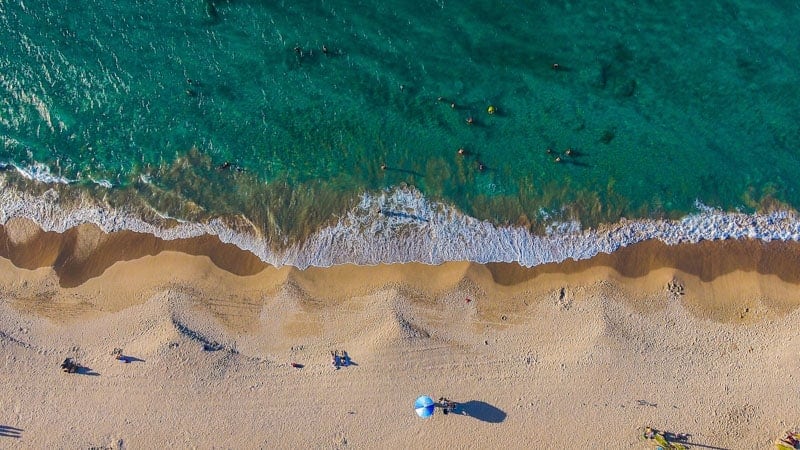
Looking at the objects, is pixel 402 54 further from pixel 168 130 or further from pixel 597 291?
pixel 597 291

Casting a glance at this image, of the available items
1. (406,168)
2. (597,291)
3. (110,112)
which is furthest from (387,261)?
(110,112)

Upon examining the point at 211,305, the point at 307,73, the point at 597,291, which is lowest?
the point at 211,305

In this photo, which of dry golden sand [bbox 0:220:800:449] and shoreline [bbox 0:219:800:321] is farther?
shoreline [bbox 0:219:800:321]

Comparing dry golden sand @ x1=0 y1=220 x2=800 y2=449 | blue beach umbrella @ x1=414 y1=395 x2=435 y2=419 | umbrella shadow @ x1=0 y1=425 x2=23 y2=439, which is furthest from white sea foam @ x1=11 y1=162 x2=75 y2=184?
blue beach umbrella @ x1=414 y1=395 x2=435 y2=419

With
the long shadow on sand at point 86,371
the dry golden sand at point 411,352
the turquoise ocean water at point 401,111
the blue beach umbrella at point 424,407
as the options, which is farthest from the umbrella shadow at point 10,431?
the blue beach umbrella at point 424,407

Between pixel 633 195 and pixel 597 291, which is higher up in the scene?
pixel 633 195

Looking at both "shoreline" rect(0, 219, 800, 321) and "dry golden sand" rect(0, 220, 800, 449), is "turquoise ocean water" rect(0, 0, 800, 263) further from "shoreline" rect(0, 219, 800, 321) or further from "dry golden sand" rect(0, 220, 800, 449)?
"dry golden sand" rect(0, 220, 800, 449)

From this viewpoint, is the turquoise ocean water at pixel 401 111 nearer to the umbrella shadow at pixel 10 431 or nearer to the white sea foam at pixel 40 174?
the white sea foam at pixel 40 174
